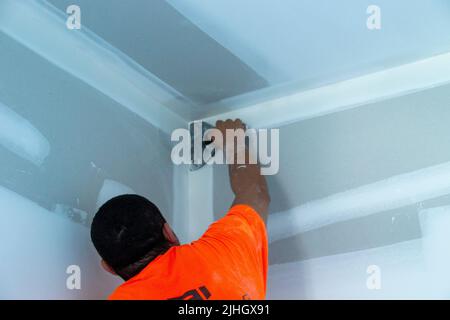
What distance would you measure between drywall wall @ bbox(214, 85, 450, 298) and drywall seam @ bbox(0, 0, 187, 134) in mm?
550

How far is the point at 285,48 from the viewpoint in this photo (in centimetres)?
231

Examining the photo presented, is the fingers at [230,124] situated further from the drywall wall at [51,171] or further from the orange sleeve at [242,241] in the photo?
the orange sleeve at [242,241]

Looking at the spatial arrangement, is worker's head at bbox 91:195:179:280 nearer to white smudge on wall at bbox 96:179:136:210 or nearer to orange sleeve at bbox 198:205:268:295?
orange sleeve at bbox 198:205:268:295

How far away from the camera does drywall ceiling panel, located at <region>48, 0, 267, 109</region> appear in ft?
6.81

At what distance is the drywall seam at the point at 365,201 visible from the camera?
226 centimetres

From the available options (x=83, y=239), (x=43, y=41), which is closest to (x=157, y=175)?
(x=83, y=239)

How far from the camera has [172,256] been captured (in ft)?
6.08

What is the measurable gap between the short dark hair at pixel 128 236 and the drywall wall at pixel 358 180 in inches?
27.6

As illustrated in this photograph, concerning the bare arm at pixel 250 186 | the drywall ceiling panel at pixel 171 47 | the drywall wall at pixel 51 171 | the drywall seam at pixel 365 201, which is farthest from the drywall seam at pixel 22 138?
the drywall seam at pixel 365 201

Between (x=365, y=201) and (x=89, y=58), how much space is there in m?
1.12

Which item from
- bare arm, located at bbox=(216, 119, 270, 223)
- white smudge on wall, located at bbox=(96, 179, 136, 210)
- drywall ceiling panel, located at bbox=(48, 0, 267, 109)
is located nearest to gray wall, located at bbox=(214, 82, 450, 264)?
bare arm, located at bbox=(216, 119, 270, 223)
